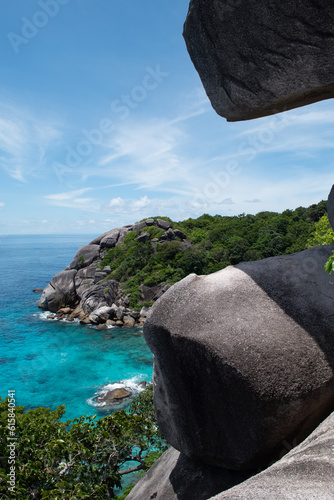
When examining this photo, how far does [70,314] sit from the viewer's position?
4300cm

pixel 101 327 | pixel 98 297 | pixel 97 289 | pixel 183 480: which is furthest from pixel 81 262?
pixel 183 480

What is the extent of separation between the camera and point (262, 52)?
208 inches

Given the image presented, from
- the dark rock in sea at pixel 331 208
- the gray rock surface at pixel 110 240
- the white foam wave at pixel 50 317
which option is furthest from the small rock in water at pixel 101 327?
the dark rock in sea at pixel 331 208

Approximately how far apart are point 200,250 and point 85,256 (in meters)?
18.1

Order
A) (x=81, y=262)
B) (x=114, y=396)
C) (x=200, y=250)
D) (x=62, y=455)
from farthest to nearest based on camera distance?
(x=81, y=262) → (x=200, y=250) → (x=114, y=396) → (x=62, y=455)

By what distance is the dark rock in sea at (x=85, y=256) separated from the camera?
50.7m

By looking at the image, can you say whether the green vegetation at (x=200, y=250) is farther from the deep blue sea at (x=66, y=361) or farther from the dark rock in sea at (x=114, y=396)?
the dark rock in sea at (x=114, y=396)

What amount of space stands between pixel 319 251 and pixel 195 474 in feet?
17.1

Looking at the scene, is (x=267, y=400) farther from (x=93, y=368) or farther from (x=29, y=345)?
(x=29, y=345)

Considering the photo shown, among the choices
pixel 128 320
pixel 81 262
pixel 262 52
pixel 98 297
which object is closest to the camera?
pixel 262 52

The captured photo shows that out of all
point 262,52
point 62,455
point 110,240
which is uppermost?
point 262,52

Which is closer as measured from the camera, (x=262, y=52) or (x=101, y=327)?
(x=262, y=52)

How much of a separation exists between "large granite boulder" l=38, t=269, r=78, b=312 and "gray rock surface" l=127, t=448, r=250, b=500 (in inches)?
1514

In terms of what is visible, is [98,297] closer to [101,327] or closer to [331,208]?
[101,327]
